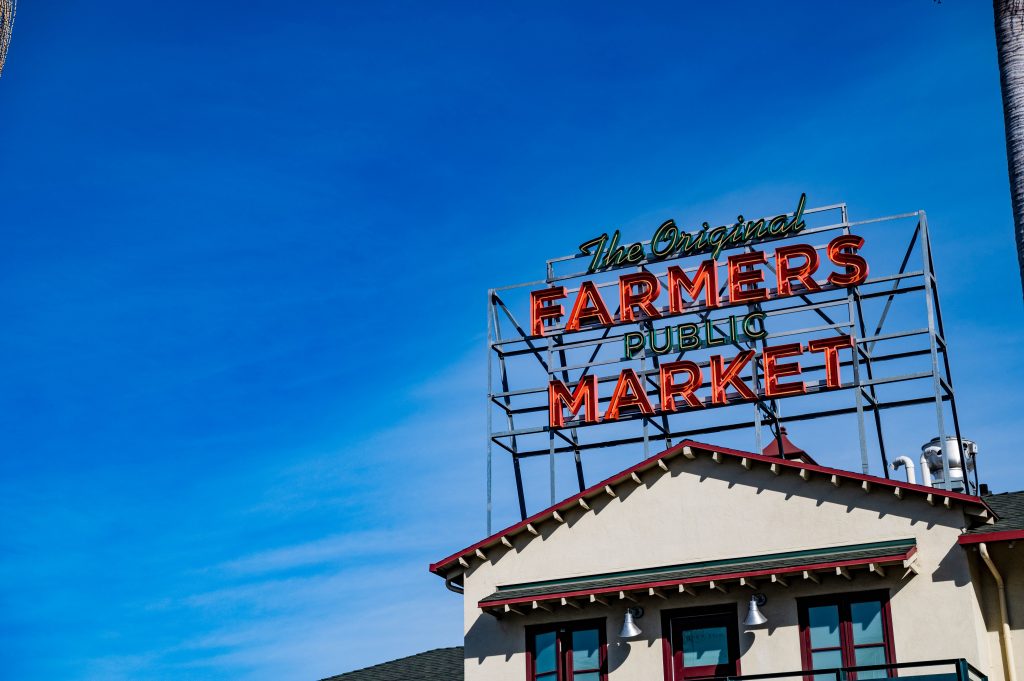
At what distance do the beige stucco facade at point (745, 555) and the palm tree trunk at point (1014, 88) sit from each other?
5.86 metres

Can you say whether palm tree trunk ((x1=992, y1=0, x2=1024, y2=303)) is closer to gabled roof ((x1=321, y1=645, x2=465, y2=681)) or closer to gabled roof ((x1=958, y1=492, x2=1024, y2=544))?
gabled roof ((x1=958, y1=492, x2=1024, y2=544))

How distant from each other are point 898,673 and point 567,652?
7.02 meters

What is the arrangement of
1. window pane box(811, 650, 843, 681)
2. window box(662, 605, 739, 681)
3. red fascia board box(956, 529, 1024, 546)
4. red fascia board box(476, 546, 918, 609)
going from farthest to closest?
window box(662, 605, 739, 681)
window pane box(811, 650, 843, 681)
red fascia board box(476, 546, 918, 609)
red fascia board box(956, 529, 1024, 546)

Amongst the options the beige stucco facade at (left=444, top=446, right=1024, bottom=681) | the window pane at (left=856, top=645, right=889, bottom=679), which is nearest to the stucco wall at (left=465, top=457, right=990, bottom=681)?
the beige stucco facade at (left=444, top=446, right=1024, bottom=681)

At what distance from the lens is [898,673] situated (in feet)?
86.8

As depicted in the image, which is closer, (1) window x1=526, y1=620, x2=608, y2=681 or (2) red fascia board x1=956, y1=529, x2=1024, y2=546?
(2) red fascia board x1=956, y1=529, x2=1024, y2=546

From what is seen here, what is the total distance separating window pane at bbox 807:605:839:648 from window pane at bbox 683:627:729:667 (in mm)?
1815

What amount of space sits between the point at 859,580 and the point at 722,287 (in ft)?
46.6

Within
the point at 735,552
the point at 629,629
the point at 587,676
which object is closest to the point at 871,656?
the point at 735,552

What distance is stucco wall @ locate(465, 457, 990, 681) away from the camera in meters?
27.0

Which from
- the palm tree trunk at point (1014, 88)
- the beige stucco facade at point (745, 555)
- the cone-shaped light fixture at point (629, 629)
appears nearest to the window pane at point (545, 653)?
Answer: the beige stucco facade at point (745, 555)

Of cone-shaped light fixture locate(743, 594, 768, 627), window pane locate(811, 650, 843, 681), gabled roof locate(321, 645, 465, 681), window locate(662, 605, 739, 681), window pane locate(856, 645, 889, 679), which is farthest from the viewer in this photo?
gabled roof locate(321, 645, 465, 681)

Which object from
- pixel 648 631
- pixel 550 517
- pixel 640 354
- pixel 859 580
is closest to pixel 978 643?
pixel 859 580

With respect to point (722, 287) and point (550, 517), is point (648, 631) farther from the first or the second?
point (722, 287)
